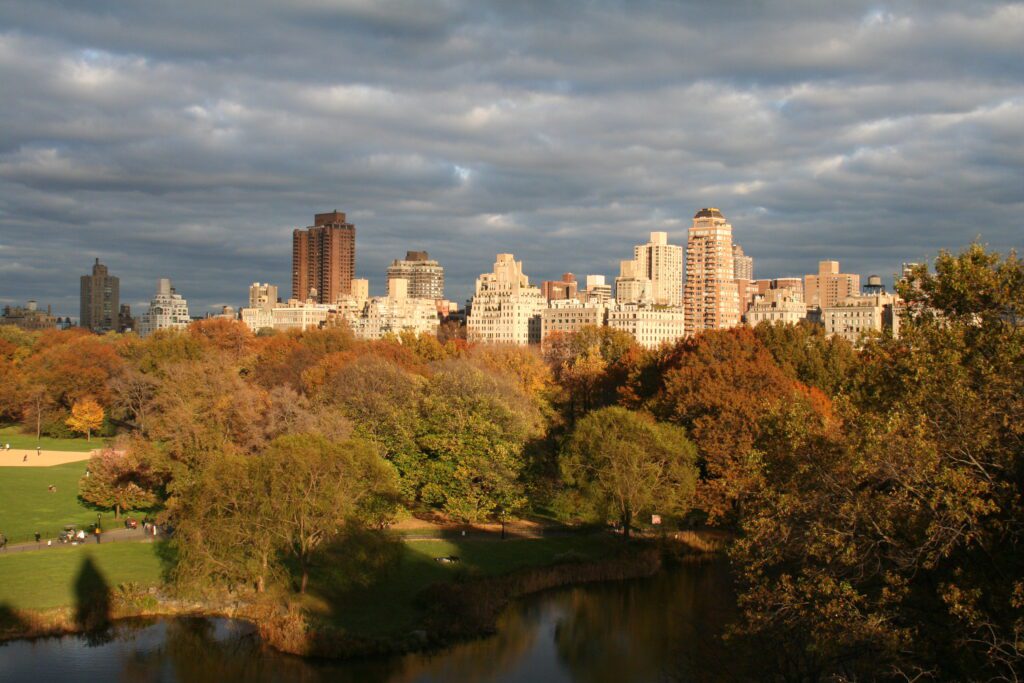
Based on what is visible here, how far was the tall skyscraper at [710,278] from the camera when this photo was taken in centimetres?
19400

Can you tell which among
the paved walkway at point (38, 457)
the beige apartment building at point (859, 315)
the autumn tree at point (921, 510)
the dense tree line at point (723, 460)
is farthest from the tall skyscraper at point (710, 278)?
the autumn tree at point (921, 510)

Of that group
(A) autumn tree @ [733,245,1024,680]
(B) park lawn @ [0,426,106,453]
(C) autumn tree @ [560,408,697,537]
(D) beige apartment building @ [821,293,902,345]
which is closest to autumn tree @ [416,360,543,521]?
(C) autumn tree @ [560,408,697,537]

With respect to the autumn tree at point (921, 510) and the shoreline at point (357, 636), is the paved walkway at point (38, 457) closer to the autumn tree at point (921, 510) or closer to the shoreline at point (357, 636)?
the shoreline at point (357, 636)

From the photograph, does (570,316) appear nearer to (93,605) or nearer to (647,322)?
(647,322)

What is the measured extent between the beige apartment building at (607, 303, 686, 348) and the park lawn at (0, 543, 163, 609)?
126286mm

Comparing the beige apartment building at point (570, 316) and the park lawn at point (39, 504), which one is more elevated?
the beige apartment building at point (570, 316)

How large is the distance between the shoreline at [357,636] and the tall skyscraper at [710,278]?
154725 mm

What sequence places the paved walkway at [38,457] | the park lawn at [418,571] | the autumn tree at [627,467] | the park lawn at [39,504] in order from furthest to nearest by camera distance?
the paved walkway at [38,457] → the autumn tree at [627,467] → the park lawn at [39,504] → the park lawn at [418,571]

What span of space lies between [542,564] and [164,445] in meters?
21.9

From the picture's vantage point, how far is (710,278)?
196 m

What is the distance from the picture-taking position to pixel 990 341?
67.6 feet

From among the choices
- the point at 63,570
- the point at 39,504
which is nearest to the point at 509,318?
the point at 39,504

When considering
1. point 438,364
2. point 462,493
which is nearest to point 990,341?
point 462,493

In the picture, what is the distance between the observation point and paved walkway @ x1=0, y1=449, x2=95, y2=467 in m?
68.1
